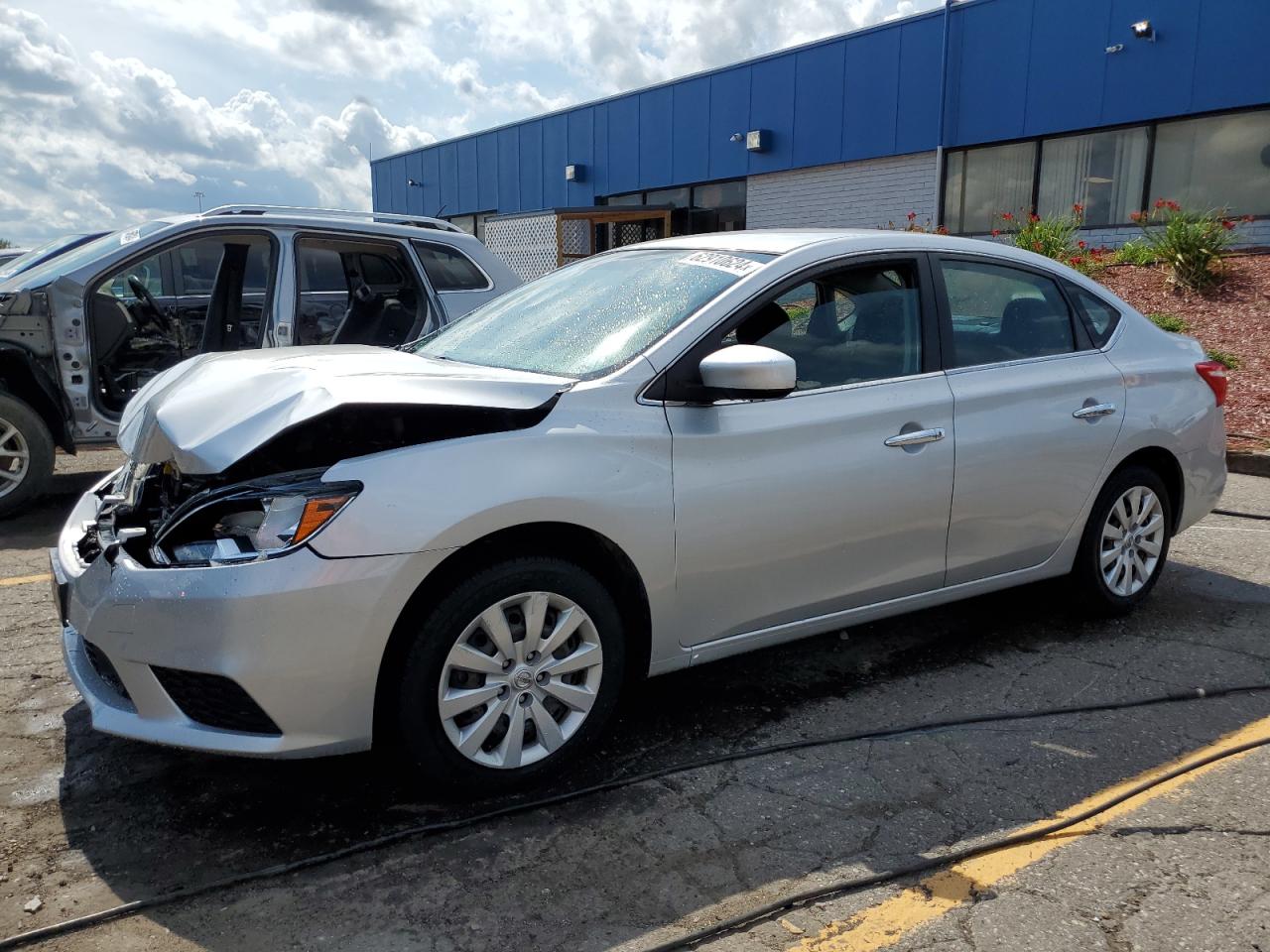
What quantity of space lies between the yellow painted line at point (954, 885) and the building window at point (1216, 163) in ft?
46.6

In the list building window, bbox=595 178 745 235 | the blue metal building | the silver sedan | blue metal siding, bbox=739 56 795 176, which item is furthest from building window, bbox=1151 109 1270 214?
the silver sedan

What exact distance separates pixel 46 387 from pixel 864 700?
16.9 ft

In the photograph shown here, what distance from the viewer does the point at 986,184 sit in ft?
58.4

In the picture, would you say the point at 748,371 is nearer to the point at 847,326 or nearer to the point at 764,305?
the point at 764,305

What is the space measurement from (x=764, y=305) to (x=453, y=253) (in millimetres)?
4108

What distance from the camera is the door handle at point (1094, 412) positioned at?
4187 mm

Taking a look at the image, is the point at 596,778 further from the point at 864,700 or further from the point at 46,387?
the point at 46,387

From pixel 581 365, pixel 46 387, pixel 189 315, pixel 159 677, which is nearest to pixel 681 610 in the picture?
pixel 581 365

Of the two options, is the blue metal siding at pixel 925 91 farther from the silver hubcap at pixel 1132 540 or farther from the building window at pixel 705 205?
the silver hubcap at pixel 1132 540

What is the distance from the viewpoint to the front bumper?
8.39 ft

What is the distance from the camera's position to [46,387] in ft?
20.1

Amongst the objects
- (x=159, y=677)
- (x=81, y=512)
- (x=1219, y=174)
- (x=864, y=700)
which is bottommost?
(x=864, y=700)

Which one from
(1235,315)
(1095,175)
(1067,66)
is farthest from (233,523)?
(1067,66)

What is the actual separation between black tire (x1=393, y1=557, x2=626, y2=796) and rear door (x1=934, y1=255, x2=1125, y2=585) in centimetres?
151
